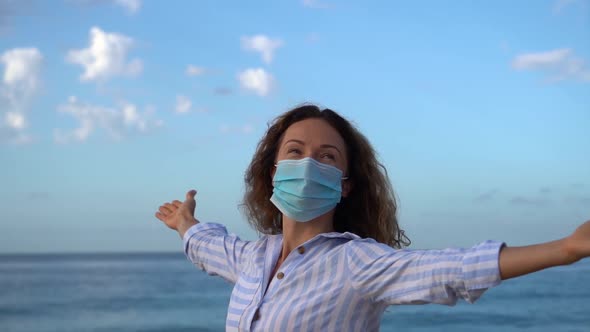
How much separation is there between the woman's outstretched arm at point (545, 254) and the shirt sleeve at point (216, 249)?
51.9 inches

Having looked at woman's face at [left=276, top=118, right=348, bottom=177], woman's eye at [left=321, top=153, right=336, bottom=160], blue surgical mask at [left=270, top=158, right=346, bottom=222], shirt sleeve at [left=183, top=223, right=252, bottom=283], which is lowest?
shirt sleeve at [left=183, top=223, right=252, bottom=283]

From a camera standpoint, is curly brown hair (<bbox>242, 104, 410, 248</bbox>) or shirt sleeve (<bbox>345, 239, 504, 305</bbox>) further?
curly brown hair (<bbox>242, 104, 410, 248</bbox>)

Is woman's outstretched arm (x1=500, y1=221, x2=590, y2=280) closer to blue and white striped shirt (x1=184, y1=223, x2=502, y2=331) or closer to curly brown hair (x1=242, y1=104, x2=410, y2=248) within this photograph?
blue and white striped shirt (x1=184, y1=223, x2=502, y2=331)

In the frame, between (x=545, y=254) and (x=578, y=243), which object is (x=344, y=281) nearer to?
(x=545, y=254)

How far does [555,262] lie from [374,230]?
119 centimetres

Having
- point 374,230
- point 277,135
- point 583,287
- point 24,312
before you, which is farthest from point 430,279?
point 583,287

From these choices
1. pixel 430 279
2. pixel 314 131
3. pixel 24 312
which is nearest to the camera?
pixel 430 279

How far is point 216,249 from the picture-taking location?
3342 mm

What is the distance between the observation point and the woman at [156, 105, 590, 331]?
2215 millimetres

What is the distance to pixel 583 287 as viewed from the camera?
26.2 meters

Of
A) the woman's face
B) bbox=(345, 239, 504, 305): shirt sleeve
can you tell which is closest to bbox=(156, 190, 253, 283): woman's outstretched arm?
the woman's face

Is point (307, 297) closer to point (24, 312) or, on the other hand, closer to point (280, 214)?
point (280, 214)

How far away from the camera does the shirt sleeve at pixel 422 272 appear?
2170 millimetres

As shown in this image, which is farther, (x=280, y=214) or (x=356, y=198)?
(x=280, y=214)
